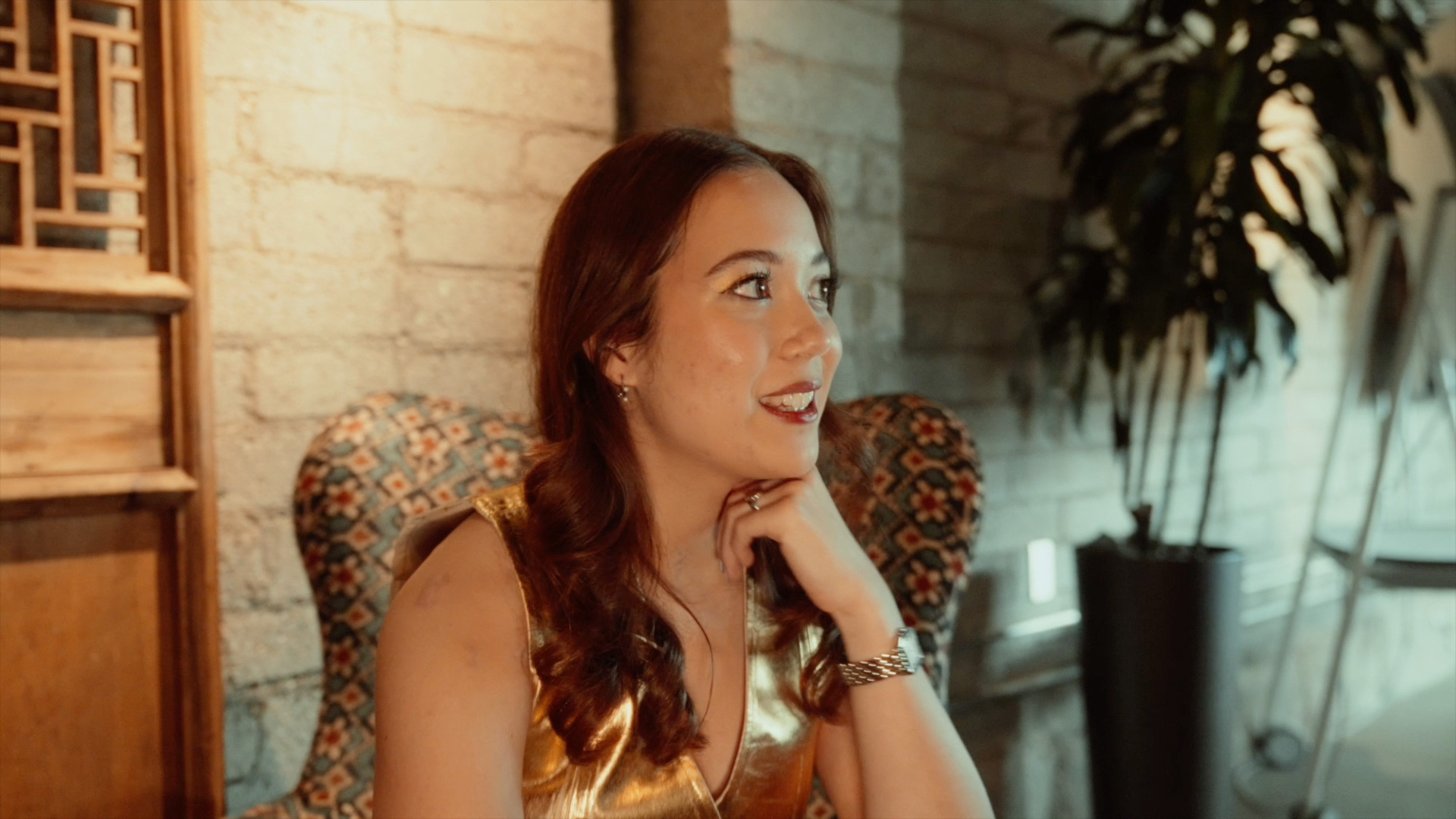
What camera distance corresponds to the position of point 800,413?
1.20m

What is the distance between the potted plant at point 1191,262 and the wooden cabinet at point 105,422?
1654mm

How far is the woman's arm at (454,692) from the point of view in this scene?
103 centimetres

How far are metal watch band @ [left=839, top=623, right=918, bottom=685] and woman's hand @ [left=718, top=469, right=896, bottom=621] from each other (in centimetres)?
6

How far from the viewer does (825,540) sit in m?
1.28

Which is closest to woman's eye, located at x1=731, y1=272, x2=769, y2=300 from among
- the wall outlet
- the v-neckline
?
the v-neckline

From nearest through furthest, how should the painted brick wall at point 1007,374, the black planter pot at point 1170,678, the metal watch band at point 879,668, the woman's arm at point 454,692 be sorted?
the woman's arm at point 454,692 < the metal watch band at point 879,668 < the black planter pot at point 1170,678 < the painted brick wall at point 1007,374

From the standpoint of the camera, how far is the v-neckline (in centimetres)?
123

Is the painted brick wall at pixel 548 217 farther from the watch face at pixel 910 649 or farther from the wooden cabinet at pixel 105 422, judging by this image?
the watch face at pixel 910 649

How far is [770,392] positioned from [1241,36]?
2648mm

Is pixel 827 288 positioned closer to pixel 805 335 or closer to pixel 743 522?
pixel 805 335

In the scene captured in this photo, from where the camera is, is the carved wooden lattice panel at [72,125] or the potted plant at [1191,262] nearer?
the carved wooden lattice panel at [72,125]

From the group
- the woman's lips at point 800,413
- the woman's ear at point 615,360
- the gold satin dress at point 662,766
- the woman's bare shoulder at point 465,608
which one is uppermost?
Result: the woman's ear at point 615,360

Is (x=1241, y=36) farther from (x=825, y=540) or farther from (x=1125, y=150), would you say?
(x=825, y=540)

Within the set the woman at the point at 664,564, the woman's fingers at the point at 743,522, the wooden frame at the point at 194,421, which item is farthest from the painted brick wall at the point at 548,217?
the woman's fingers at the point at 743,522
